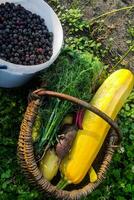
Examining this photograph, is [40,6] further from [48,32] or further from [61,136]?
[61,136]

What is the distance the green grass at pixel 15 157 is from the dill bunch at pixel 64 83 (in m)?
0.19

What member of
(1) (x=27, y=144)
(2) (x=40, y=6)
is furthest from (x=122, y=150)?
(2) (x=40, y=6)

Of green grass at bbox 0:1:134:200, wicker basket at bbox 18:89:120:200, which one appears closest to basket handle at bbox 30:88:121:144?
wicker basket at bbox 18:89:120:200

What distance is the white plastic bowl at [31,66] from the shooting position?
313 centimetres

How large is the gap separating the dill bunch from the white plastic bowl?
0.12m

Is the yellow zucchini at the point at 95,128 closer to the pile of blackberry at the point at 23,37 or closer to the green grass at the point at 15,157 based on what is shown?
the green grass at the point at 15,157

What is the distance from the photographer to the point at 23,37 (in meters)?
3.30

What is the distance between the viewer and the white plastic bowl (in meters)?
3.13

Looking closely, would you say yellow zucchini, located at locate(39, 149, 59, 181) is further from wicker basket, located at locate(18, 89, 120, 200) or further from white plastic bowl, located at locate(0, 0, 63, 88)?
white plastic bowl, located at locate(0, 0, 63, 88)

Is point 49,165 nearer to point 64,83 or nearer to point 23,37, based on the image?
point 64,83

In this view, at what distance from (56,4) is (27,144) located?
4.20ft

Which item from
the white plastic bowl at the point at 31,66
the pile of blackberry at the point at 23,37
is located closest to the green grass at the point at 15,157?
the white plastic bowl at the point at 31,66

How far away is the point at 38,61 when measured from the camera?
3273 millimetres

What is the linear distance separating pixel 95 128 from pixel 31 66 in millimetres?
531
